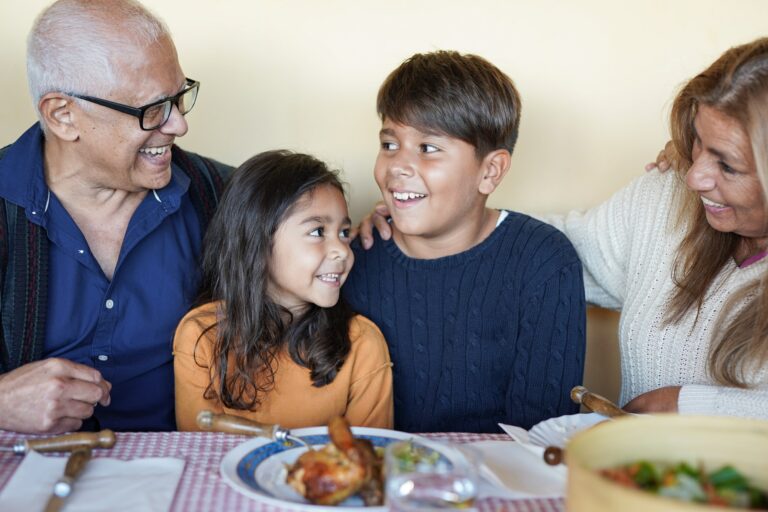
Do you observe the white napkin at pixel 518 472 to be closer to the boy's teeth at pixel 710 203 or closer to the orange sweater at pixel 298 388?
the orange sweater at pixel 298 388

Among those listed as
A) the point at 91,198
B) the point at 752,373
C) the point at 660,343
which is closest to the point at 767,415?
the point at 752,373

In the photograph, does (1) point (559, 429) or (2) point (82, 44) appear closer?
(1) point (559, 429)

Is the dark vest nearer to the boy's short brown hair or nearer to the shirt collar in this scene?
the shirt collar

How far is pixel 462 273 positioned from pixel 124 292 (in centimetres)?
81

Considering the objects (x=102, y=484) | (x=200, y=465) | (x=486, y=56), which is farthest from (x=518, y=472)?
(x=486, y=56)

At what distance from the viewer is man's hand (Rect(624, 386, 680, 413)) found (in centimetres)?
175

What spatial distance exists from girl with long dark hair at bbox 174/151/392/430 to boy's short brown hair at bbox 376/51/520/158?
24 cm

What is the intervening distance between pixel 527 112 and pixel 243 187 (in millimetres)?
1062

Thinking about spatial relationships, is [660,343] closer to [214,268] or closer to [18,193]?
[214,268]

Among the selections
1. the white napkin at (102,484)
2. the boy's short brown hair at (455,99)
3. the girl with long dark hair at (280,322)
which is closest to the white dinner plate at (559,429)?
the girl with long dark hair at (280,322)

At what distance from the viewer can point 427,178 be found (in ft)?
6.40

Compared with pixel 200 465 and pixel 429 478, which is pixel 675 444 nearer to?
pixel 429 478

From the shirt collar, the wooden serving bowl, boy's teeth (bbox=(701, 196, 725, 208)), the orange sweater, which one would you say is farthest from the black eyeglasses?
the wooden serving bowl

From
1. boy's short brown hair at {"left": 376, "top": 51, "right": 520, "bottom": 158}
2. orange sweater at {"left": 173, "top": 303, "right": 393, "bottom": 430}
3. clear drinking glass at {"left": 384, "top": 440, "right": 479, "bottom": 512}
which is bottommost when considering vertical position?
orange sweater at {"left": 173, "top": 303, "right": 393, "bottom": 430}
